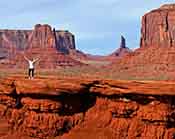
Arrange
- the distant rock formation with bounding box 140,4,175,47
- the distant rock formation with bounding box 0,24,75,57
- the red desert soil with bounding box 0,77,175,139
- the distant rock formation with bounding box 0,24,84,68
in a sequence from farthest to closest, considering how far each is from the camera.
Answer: the distant rock formation with bounding box 0,24,75,57 → the distant rock formation with bounding box 0,24,84,68 → the distant rock formation with bounding box 140,4,175,47 → the red desert soil with bounding box 0,77,175,139

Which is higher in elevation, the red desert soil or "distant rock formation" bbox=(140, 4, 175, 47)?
"distant rock formation" bbox=(140, 4, 175, 47)

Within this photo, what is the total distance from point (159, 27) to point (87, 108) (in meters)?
75.1

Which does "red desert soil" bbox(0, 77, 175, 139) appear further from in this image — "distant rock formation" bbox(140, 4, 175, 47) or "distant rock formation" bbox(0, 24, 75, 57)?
"distant rock formation" bbox(0, 24, 75, 57)

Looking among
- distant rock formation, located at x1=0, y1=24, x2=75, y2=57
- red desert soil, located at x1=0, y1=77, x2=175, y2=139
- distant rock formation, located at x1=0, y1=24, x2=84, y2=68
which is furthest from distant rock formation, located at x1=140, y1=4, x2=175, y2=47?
red desert soil, located at x1=0, y1=77, x2=175, y2=139

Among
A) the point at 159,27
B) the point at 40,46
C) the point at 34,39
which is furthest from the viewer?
the point at 34,39

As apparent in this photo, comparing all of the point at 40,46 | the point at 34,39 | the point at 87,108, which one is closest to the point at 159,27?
the point at 40,46

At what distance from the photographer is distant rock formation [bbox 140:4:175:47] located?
90.1m

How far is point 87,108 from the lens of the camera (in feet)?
71.5

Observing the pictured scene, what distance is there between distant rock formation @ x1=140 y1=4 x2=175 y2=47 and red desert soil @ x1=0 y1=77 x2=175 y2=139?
66281mm

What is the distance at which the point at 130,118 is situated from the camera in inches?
803

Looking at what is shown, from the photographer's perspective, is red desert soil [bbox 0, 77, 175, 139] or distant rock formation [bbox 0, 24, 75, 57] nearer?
red desert soil [bbox 0, 77, 175, 139]

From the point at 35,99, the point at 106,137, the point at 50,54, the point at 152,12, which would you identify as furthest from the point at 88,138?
the point at 50,54

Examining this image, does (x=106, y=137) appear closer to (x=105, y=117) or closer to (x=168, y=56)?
(x=105, y=117)

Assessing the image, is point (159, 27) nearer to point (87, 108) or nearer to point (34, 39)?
point (34, 39)
